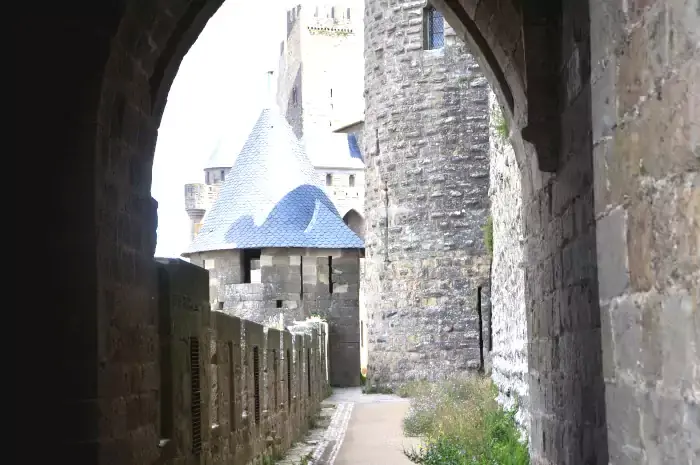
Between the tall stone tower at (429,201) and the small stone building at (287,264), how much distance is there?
2.37 metres

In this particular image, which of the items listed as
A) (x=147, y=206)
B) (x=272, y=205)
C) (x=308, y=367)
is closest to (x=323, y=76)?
(x=272, y=205)

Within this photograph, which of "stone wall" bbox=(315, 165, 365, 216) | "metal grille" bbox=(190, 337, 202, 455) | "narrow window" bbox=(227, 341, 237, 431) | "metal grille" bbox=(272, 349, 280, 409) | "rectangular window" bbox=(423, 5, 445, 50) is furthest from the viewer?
"stone wall" bbox=(315, 165, 365, 216)

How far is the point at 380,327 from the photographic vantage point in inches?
777

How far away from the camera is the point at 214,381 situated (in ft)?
25.1

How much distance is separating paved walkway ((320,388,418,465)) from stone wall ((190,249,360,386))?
2.63 metres

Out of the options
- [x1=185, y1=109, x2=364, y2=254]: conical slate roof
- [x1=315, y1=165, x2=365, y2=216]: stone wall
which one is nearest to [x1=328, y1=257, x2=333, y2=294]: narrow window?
[x1=185, y1=109, x2=364, y2=254]: conical slate roof

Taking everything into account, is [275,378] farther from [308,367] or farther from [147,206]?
[147,206]

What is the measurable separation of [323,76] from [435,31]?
40.6 meters

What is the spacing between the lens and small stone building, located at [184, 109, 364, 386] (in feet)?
72.2

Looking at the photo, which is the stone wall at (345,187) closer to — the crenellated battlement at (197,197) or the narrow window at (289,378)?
the crenellated battlement at (197,197)

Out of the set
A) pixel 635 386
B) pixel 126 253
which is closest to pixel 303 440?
pixel 126 253

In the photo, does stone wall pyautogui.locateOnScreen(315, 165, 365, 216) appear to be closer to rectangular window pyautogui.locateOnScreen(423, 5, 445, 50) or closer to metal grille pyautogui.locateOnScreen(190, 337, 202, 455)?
rectangular window pyautogui.locateOnScreen(423, 5, 445, 50)

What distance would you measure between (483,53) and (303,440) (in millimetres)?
7582

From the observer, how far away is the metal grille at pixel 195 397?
22.2 ft
